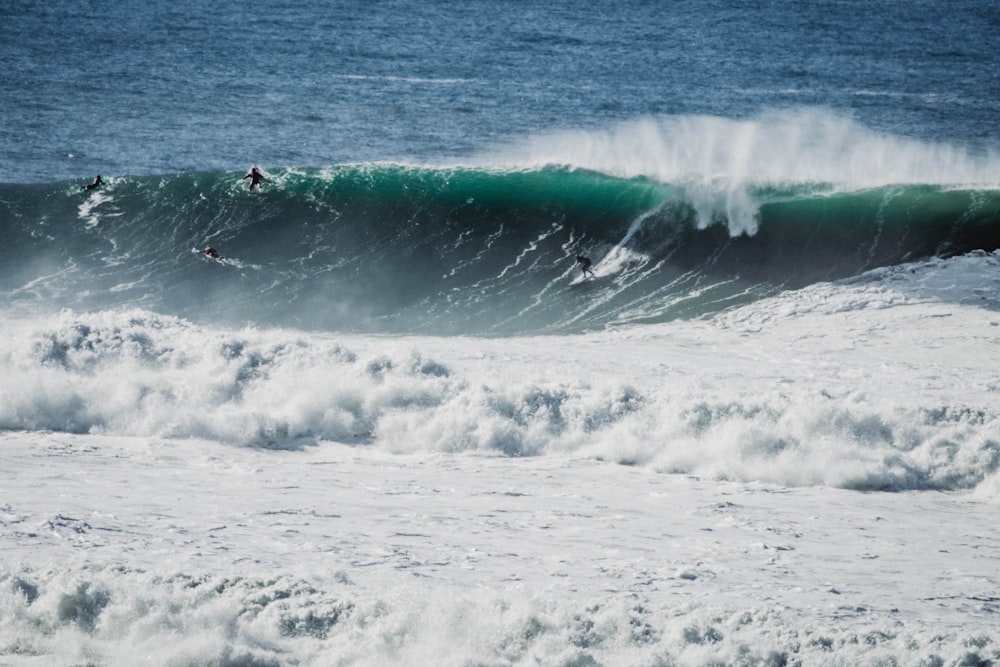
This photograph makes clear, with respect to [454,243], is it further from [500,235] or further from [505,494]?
[505,494]

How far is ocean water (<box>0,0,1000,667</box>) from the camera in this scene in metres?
8.68

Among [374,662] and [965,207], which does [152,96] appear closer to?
[965,207]

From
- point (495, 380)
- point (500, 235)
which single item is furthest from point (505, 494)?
point (500, 235)

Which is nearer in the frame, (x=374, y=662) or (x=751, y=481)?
(x=374, y=662)

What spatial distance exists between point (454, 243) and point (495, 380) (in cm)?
767

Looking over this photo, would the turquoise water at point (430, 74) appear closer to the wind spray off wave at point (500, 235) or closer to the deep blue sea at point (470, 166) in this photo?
the deep blue sea at point (470, 166)

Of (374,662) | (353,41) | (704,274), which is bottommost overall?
(374,662)

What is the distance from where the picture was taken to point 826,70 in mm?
38500

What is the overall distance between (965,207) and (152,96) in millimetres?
21742

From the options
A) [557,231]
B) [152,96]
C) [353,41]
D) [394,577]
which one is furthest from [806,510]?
[353,41]

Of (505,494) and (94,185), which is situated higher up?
(94,185)

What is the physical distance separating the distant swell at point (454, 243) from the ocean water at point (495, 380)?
0.09 m

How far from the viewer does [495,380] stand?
13484 mm

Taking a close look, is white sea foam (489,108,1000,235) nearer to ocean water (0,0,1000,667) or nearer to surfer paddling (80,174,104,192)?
ocean water (0,0,1000,667)
